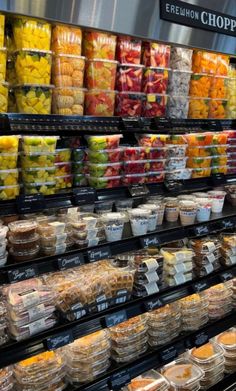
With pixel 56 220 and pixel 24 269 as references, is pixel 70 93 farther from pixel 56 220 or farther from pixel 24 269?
pixel 24 269

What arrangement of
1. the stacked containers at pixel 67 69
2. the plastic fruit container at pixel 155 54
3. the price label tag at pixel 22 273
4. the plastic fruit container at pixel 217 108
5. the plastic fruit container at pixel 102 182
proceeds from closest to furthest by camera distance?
the price label tag at pixel 22 273, the stacked containers at pixel 67 69, the plastic fruit container at pixel 102 182, the plastic fruit container at pixel 155 54, the plastic fruit container at pixel 217 108

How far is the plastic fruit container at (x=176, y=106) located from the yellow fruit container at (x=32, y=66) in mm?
789

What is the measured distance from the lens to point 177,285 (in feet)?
8.06

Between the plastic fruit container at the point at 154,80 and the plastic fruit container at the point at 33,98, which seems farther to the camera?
the plastic fruit container at the point at 154,80

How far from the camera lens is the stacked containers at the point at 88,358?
211 cm

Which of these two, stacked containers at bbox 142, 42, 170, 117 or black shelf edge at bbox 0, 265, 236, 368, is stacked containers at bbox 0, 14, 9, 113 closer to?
stacked containers at bbox 142, 42, 170, 117

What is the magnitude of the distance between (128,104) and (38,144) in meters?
0.55

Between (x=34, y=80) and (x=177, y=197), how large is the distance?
3.87ft

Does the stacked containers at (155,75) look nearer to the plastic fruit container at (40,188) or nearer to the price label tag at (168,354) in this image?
the plastic fruit container at (40,188)

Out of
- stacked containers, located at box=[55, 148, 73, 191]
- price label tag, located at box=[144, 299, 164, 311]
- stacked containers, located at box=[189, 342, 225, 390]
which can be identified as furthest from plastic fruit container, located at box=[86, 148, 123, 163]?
stacked containers, located at box=[189, 342, 225, 390]

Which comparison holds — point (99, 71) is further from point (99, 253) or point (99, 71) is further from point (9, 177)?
point (99, 253)

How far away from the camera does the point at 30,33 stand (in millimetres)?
1829

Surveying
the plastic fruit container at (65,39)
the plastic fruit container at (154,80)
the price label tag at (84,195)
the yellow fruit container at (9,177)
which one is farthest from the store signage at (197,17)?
the yellow fruit container at (9,177)

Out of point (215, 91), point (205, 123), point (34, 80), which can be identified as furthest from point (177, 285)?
point (34, 80)
